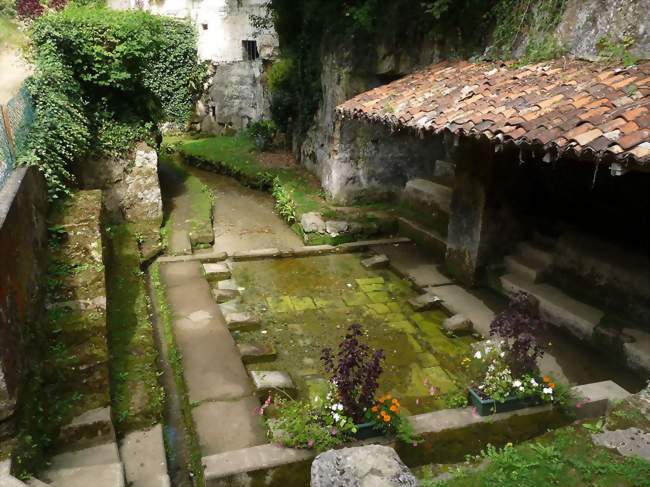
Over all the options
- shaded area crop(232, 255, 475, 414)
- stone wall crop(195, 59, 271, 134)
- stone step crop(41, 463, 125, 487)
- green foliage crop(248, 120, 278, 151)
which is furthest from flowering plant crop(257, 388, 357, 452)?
stone wall crop(195, 59, 271, 134)

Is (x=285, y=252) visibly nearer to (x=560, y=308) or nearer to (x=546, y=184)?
(x=546, y=184)

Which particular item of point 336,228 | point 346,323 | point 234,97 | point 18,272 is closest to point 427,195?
point 336,228

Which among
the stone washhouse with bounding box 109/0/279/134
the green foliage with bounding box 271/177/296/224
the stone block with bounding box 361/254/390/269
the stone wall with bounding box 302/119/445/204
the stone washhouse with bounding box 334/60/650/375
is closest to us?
the stone washhouse with bounding box 334/60/650/375

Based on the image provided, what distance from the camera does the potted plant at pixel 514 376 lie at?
17.2 feet

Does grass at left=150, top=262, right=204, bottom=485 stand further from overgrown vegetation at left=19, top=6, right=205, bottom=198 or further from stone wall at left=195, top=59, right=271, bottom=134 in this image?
stone wall at left=195, top=59, right=271, bottom=134

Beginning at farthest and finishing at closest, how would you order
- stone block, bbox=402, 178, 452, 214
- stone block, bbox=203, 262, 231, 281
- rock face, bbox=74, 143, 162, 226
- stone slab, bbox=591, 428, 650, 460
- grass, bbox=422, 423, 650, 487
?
stone block, bbox=402, 178, 452, 214
rock face, bbox=74, 143, 162, 226
stone block, bbox=203, 262, 231, 281
stone slab, bbox=591, 428, 650, 460
grass, bbox=422, 423, 650, 487

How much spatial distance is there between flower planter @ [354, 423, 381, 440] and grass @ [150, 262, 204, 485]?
1.61 m

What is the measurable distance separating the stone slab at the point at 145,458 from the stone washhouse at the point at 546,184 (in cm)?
497

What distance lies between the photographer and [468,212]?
865 centimetres

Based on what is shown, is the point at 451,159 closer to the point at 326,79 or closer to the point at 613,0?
the point at 326,79

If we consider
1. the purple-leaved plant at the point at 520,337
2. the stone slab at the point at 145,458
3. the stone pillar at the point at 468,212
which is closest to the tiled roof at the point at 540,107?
the stone pillar at the point at 468,212

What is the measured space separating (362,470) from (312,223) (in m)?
8.12

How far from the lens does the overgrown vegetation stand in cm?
852

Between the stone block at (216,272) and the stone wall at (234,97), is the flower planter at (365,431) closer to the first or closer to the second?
the stone block at (216,272)
